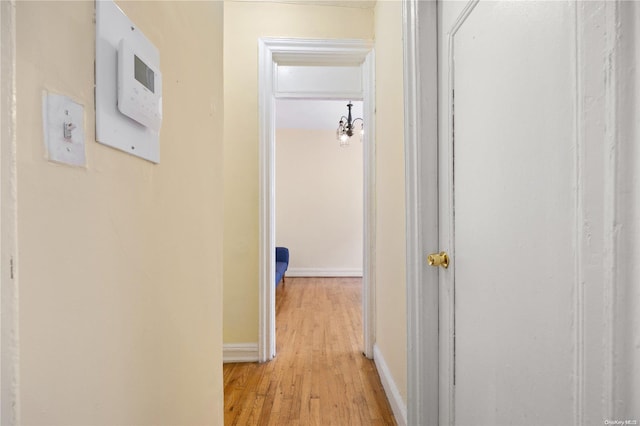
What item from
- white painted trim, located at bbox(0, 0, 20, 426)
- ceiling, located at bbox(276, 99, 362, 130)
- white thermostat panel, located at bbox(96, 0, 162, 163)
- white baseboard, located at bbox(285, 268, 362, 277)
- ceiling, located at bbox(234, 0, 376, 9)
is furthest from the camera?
white baseboard, located at bbox(285, 268, 362, 277)

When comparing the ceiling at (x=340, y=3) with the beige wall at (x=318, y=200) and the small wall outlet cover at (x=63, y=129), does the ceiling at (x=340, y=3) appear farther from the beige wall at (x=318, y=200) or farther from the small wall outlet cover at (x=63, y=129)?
the beige wall at (x=318, y=200)

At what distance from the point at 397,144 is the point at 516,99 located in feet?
2.72

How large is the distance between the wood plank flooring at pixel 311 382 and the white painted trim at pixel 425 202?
56 cm

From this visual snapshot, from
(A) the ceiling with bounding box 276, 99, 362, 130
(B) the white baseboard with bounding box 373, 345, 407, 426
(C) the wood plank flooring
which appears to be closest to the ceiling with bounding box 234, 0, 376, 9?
(A) the ceiling with bounding box 276, 99, 362, 130

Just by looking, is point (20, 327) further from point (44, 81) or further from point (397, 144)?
point (397, 144)

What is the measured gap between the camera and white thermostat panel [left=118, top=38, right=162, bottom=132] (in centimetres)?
54

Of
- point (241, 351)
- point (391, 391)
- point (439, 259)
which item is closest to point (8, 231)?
point (439, 259)

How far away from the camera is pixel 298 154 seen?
516 cm

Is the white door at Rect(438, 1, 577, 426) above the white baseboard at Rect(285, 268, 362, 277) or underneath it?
above

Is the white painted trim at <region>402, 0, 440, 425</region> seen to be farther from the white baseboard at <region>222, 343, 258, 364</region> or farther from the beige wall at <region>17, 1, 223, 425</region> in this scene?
the white baseboard at <region>222, 343, 258, 364</region>

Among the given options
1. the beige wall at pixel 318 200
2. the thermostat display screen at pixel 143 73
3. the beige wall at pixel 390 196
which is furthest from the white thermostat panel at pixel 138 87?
the beige wall at pixel 318 200

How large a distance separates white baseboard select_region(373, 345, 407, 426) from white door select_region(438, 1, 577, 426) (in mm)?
376

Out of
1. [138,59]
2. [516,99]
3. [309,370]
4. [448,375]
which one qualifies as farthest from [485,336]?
[309,370]

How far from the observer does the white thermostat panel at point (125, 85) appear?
50 centimetres
